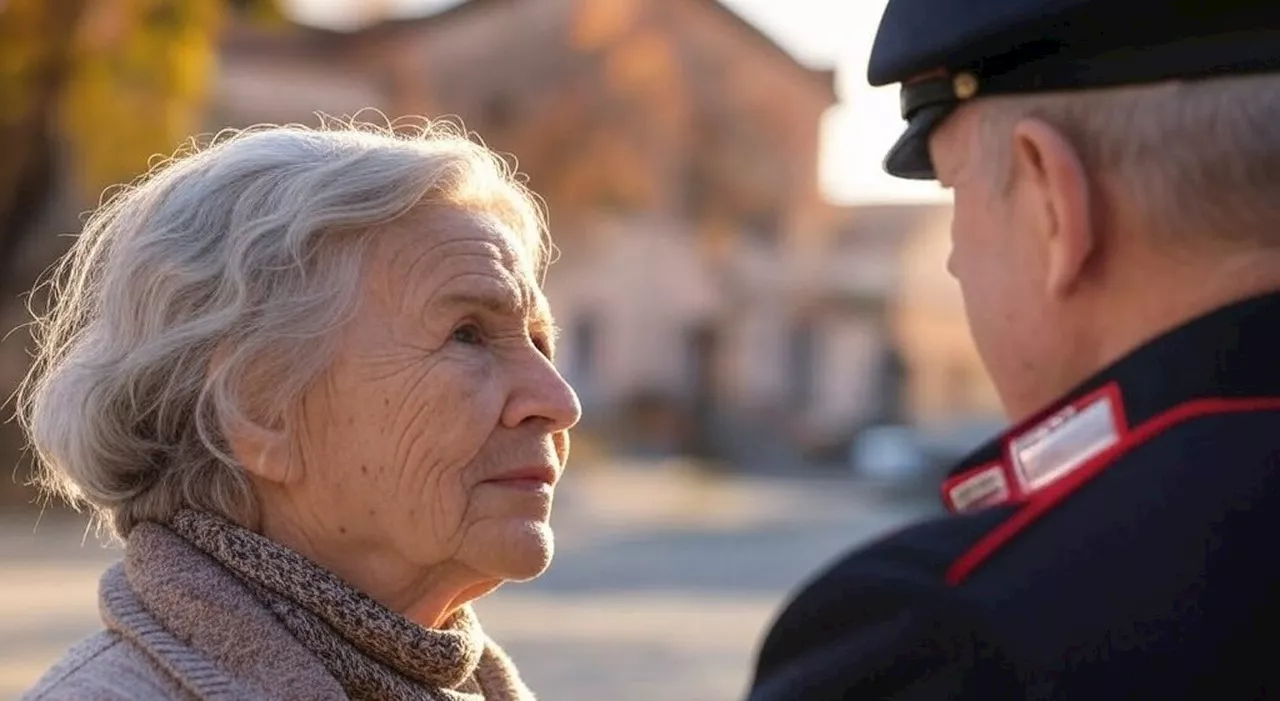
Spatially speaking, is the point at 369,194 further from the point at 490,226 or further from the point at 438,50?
the point at 438,50

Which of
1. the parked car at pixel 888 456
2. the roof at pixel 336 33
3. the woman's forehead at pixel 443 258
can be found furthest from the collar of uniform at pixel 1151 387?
the parked car at pixel 888 456

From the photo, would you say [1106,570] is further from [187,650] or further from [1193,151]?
[187,650]

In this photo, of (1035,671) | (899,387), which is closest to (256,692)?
(1035,671)

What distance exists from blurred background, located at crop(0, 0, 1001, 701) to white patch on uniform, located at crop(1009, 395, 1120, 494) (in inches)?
352

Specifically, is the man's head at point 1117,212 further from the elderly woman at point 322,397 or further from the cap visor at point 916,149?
the elderly woman at point 322,397

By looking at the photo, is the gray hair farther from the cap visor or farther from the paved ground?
the paved ground

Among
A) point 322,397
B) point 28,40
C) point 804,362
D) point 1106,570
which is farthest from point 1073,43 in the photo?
point 804,362

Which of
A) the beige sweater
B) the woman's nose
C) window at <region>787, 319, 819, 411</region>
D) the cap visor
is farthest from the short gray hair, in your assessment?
window at <region>787, 319, 819, 411</region>

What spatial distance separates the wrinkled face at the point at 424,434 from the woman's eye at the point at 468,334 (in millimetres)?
22

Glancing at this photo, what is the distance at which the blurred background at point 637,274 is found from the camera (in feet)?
47.9

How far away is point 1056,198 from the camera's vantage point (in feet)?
4.79

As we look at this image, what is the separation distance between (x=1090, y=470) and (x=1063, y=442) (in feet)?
0.17

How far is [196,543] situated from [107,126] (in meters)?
13.5

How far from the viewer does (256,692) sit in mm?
2221
